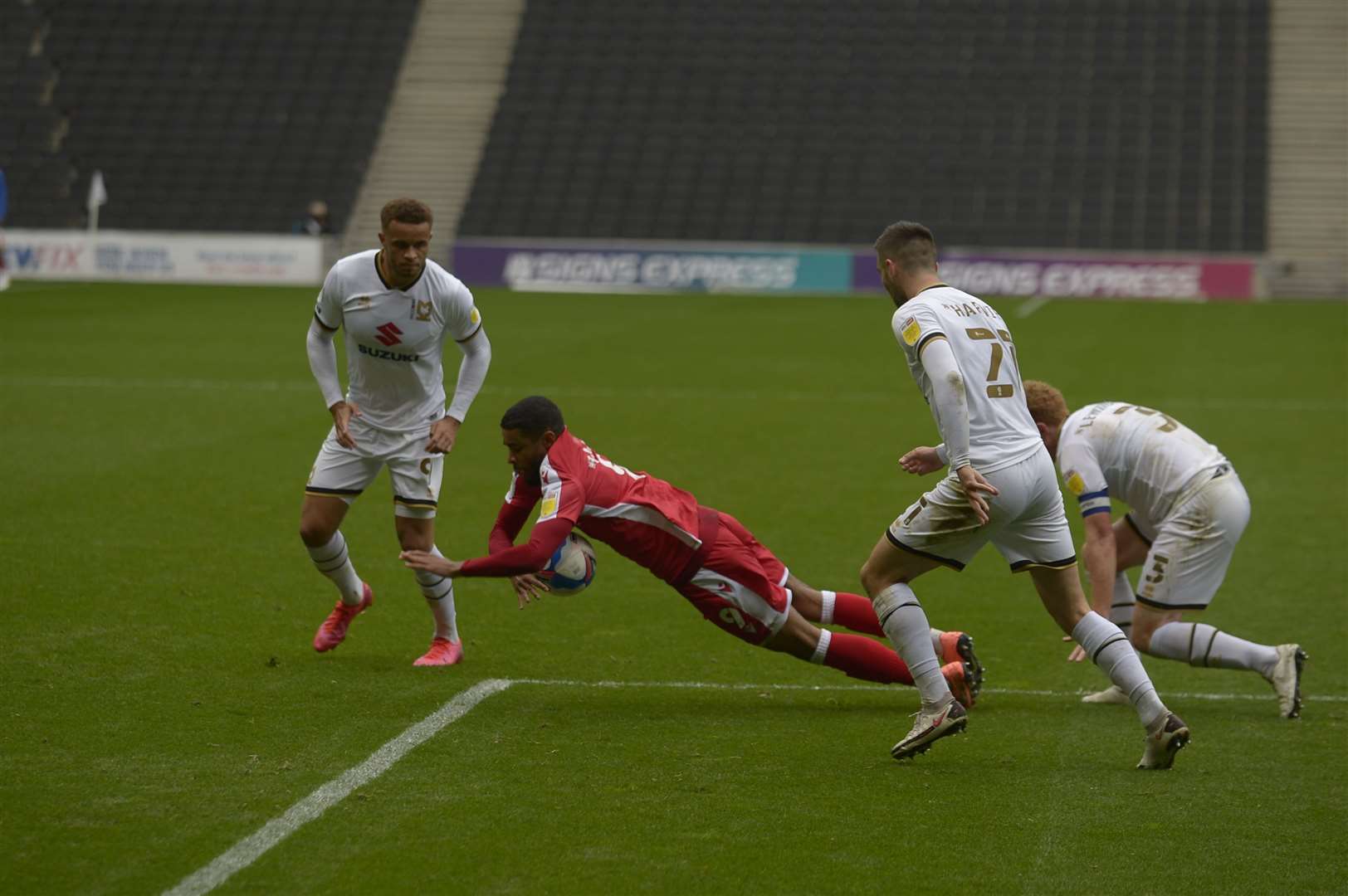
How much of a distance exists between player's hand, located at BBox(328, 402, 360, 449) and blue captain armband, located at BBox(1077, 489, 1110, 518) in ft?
10.8

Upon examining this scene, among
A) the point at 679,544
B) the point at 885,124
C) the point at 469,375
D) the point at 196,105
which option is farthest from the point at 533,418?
the point at 196,105

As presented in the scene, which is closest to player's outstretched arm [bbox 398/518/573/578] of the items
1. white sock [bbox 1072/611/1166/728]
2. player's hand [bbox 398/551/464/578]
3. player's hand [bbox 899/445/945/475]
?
player's hand [bbox 398/551/464/578]

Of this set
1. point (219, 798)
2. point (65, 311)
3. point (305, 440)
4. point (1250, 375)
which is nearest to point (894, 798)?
point (219, 798)

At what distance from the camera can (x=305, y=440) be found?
1523 cm

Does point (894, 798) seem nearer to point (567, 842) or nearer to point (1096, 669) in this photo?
point (567, 842)

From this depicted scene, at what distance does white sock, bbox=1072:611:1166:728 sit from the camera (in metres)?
6.23

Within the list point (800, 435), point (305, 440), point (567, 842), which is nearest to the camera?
point (567, 842)

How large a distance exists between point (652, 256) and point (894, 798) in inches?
1260

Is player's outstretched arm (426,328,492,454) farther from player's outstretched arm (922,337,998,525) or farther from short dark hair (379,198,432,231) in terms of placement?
player's outstretched arm (922,337,998,525)

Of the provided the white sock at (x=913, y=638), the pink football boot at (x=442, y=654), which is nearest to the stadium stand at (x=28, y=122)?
the pink football boot at (x=442, y=654)

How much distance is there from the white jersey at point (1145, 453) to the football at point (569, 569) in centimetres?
216

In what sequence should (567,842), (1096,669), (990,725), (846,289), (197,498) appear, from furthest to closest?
(846,289) < (197,498) < (1096,669) < (990,725) < (567,842)

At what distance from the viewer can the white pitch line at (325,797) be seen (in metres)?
4.90

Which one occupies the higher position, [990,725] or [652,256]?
[652,256]
